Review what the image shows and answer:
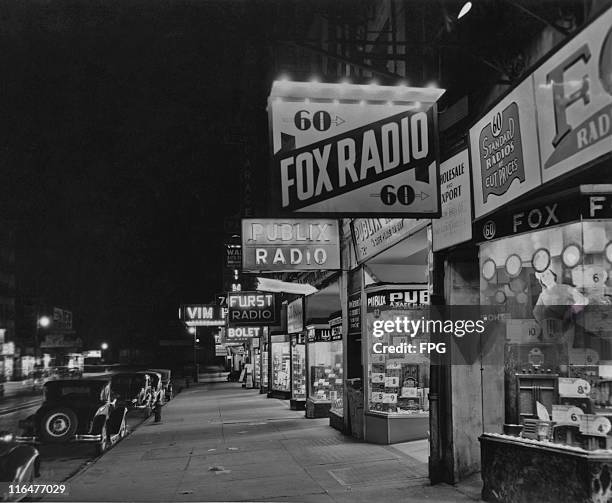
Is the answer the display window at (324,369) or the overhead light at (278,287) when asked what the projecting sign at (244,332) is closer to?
the display window at (324,369)

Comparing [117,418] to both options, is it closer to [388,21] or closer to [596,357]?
[388,21]

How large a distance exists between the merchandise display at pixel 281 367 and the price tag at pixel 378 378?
12.8m

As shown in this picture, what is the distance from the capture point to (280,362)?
27.4 m

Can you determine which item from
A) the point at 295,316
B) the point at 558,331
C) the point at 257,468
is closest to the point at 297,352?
the point at 295,316

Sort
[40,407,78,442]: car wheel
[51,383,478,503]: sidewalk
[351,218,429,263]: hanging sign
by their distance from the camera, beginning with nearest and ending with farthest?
[51,383,478,503]: sidewalk < [351,218,429,263]: hanging sign < [40,407,78,442]: car wheel

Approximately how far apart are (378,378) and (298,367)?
10555 millimetres

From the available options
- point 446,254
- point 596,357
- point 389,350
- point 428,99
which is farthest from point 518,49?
point 389,350

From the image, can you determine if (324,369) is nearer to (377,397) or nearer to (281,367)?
(377,397)

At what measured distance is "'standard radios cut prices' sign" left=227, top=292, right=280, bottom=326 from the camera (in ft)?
78.7

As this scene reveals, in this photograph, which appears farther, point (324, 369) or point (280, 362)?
point (280, 362)

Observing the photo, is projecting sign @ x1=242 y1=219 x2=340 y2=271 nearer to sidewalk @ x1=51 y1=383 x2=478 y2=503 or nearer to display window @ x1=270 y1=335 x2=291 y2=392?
sidewalk @ x1=51 y1=383 x2=478 y2=503

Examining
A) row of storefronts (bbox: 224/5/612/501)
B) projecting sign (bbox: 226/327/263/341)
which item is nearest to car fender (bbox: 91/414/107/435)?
row of storefronts (bbox: 224/5/612/501)

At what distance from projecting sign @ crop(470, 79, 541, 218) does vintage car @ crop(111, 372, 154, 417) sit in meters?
17.6

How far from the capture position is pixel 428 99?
774cm
